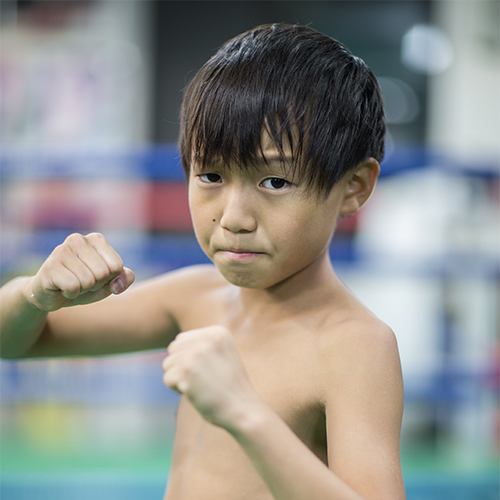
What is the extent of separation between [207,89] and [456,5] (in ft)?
8.21

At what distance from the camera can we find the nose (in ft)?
1.73

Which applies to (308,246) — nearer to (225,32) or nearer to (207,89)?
(207,89)

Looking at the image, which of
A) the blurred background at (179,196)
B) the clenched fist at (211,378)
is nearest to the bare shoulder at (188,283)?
the clenched fist at (211,378)

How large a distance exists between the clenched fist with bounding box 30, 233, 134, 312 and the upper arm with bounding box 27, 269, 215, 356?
15 cm

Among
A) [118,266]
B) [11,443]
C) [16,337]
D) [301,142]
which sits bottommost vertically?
[11,443]

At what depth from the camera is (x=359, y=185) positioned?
2.02ft

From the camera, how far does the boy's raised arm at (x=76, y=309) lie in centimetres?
54

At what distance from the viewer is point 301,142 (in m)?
0.53

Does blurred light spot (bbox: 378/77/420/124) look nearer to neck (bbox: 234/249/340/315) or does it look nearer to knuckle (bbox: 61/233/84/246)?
neck (bbox: 234/249/340/315)

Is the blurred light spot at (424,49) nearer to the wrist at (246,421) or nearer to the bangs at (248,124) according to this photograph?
the bangs at (248,124)

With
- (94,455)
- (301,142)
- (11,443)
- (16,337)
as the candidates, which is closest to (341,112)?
(301,142)

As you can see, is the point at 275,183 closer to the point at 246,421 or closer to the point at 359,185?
the point at 359,185

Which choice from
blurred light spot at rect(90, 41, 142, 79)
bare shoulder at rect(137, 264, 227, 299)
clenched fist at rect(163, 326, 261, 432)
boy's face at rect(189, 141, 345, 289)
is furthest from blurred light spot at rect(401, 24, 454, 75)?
clenched fist at rect(163, 326, 261, 432)

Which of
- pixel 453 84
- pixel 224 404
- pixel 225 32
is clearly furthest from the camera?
pixel 225 32
